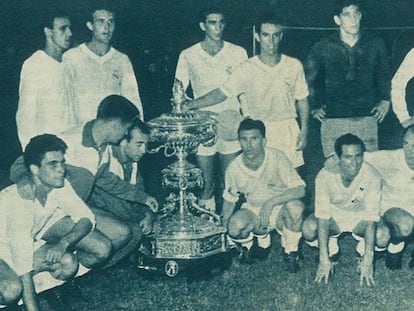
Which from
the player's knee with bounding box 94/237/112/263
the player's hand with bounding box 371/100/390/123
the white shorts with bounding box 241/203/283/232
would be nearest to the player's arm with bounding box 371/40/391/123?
the player's hand with bounding box 371/100/390/123

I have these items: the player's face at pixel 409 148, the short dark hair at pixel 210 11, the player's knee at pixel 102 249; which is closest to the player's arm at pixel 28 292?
the player's knee at pixel 102 249

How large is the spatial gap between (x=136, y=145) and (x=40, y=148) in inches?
20.1

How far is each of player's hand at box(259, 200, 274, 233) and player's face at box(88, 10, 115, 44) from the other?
45.4 inches

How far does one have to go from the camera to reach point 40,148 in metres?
2.92

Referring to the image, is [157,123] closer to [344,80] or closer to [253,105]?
[253,105]

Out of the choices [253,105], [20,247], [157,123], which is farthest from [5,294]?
[253,105]

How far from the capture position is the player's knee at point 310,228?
3371mm

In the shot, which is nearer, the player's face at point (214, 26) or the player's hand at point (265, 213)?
the player's hand at point (265, 213)

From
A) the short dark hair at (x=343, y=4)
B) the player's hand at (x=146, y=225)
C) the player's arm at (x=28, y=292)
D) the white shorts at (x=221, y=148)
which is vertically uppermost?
the short dark hair at (x=343, y=4)

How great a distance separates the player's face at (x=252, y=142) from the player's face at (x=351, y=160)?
0.40 m

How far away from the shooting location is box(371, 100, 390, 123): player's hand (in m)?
3.65

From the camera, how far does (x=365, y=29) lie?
3611mm

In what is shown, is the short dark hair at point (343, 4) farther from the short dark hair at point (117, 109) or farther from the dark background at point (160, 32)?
the short dark hair at point (117, 109)

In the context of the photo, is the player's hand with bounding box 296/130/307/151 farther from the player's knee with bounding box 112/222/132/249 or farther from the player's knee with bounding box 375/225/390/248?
the player's knee with bounding box 112/222/132/249
